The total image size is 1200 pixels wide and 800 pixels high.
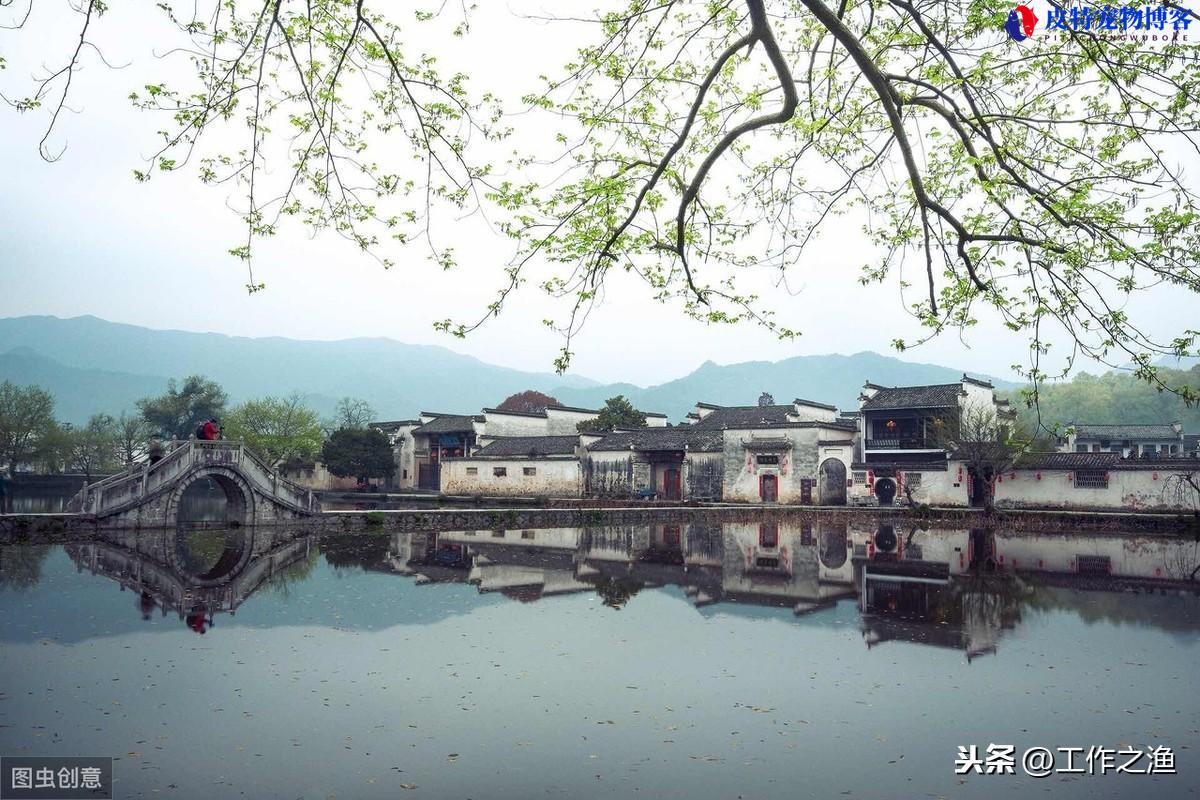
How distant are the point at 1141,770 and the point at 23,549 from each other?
2138cm

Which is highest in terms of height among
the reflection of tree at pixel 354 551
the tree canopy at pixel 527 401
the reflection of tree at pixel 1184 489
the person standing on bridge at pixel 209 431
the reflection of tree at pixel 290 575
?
the tree canopy at pixel 527 401

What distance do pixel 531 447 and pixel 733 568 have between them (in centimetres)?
3005

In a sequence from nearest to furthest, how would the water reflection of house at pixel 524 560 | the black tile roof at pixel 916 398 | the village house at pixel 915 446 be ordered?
the water reflection of house at pixel 524 560 < the village house at pixel 915 446 < the black tile roof at pixel 916 398

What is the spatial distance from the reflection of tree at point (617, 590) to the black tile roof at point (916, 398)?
25427mm

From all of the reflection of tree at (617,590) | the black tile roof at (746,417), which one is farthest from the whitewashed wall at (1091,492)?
the reflection of tree at (617,590)

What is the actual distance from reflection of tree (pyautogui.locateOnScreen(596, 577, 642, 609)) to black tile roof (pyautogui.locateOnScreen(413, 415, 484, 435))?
3599cm

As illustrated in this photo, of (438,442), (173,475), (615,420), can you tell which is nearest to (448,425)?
(438,442)

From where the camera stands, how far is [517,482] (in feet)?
150

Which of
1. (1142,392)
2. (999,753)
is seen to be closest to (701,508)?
(999,753)

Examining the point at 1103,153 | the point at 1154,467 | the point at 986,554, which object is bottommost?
the point at 986,554

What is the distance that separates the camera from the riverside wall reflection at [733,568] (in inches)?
468

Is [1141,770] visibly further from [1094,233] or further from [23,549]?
[23,549]

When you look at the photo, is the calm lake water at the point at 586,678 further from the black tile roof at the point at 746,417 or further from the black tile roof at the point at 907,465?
the black tile roof at the point at 746,417

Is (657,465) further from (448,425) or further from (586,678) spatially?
(586,678)
